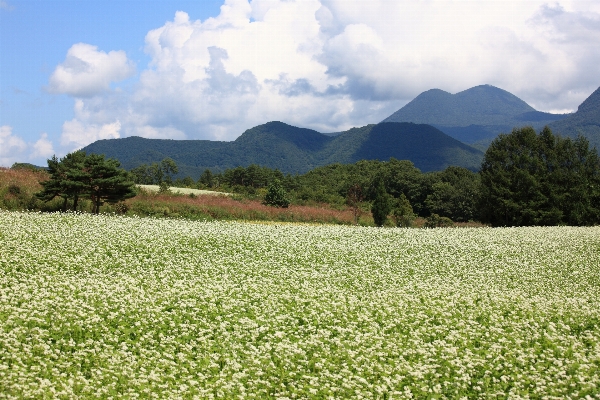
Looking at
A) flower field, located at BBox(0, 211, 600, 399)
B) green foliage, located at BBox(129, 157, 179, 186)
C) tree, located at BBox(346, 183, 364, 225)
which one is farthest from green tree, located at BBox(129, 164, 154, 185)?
flower field, located at BBox(0, 211, 600, 399)

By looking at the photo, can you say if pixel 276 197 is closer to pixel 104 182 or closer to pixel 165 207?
pixel 165 207

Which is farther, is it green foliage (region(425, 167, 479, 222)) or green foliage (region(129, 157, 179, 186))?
green foliage (region(129, 157, 179, 186))

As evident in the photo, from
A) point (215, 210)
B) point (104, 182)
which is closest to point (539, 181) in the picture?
point (215, 210)

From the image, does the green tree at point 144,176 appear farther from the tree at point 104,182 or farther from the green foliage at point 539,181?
the tree at point 104,182

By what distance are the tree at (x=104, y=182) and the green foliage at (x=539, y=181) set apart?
108 ft

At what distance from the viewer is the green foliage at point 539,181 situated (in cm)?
4519

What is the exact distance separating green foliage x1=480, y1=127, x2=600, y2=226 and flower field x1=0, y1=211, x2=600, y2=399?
26093mm

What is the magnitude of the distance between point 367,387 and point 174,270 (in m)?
9.15

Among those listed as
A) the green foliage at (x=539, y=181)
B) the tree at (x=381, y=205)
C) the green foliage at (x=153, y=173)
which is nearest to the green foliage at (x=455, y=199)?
the green foliage at (x=539, y=181)

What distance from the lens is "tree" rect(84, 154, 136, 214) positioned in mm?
29469

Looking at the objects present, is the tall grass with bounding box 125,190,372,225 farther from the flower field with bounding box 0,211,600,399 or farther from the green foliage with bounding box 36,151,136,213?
the flower field with bounding box 0,211,600,399

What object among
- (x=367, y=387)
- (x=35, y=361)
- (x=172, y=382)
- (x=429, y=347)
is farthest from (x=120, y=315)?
(x=429, y=347)

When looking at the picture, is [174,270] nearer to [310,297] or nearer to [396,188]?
[310,297]

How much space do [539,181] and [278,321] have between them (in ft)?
140
